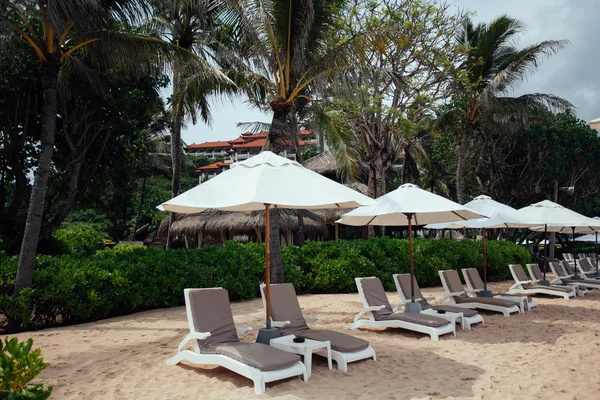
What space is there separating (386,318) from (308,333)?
2.08m

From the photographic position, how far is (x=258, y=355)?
4.71 meters

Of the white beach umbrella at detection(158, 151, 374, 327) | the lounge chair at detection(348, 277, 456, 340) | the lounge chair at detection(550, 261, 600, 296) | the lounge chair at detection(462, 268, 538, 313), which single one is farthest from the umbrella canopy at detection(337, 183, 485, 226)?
the lounge chair at detection(550, 261, 600, 296)

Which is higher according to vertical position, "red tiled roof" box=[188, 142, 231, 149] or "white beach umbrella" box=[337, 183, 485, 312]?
"red tiled roof" box=[188, 142, 231, 149]

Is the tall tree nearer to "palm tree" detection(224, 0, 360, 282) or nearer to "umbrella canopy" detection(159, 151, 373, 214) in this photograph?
"palm tree" detection(224, 0, 360, 282)

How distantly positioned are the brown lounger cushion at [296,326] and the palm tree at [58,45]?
4307 millimetres

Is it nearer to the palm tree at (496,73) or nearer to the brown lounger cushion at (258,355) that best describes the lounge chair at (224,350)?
the brown lounger cushion at (258,355)

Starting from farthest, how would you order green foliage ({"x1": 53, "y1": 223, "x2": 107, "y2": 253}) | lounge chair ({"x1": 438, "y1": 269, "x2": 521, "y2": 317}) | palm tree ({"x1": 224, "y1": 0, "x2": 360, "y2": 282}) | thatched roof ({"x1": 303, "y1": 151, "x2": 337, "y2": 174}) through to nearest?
1. thatched roof ({"x1": 303, "y1": 151, "x2": 337, "y2": 174})
2. green foliage ({"x1": 53, "y1": 223, "x2": 107, "y2": 253})
3. palm tree ({"x1": 224, "y1": 0, "x2": 360, "y2": 282})
4. lounge chair ({"x1": 438, "y1": 269, "x2": 521, "y2": 317})

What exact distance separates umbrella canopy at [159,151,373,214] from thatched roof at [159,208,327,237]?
52.5ft

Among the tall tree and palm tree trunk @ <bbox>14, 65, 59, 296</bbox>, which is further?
the tall tree

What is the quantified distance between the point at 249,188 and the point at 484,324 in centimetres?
558

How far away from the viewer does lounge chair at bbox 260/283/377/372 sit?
17.5 feet

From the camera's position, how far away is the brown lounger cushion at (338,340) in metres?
5.36

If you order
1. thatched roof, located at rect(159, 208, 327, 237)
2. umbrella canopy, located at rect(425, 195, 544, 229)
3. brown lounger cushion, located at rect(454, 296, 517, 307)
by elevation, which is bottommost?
brown lounger cushion, located at rect(454, 296, 517, 307)

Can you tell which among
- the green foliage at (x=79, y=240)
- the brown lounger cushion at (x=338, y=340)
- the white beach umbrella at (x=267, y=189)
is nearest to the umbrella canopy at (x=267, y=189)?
the white beach umbrella at (x=267, y=189)
